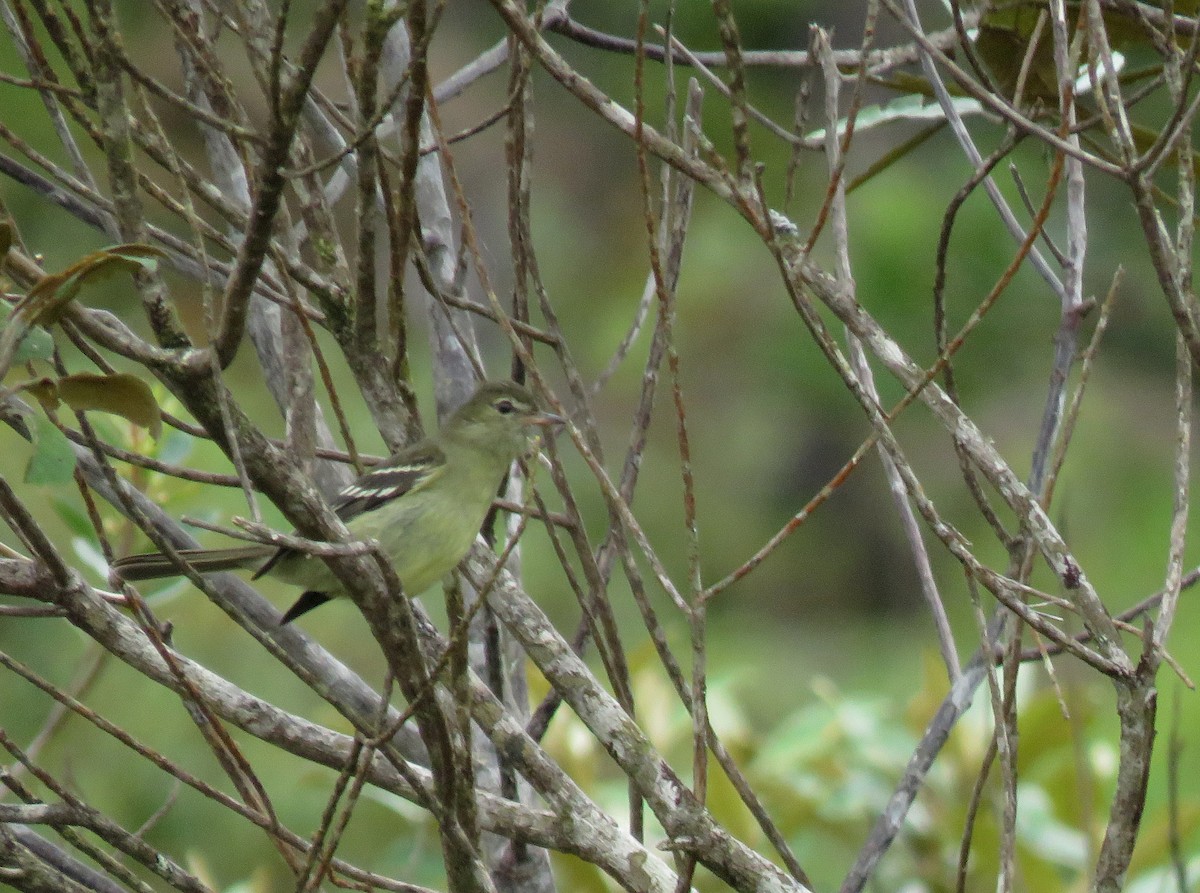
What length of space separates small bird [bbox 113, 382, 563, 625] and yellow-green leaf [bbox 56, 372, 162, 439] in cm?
120

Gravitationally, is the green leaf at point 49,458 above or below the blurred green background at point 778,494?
below

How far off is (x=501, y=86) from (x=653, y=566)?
34.6 feet

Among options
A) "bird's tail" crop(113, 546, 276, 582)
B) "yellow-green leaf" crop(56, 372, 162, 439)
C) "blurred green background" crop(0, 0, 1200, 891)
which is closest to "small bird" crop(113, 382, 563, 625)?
"bird's tail" crop(113, 546, 276, 582)

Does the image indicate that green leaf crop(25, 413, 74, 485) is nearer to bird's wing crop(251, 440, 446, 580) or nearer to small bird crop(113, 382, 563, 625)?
small bird crop(113, 382, 563, 625)

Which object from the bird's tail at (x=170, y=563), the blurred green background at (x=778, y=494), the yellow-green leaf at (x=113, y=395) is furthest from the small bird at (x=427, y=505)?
the yellow-green leaf at (x=113, y=395)

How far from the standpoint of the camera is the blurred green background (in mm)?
3842

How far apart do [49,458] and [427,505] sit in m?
1.63

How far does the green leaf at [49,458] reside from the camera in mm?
1543

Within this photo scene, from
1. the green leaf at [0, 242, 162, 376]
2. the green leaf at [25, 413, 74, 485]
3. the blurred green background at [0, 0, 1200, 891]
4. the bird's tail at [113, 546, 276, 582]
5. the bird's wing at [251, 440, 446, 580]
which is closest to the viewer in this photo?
the green leaf at [0, 242, 162, 376]

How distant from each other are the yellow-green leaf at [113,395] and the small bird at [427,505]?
120 centimetres

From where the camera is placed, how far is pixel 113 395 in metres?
1.59

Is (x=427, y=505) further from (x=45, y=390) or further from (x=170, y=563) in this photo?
(x=45, y=390)

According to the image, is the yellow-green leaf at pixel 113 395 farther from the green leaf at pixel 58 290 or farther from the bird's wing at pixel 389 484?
the bird's wing at pixel 389 484

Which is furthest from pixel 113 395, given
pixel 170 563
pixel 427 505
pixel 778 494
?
pixel 778 494
